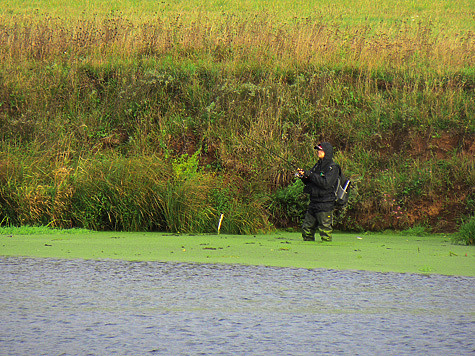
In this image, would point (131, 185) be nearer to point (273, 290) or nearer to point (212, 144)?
point (212, 144)

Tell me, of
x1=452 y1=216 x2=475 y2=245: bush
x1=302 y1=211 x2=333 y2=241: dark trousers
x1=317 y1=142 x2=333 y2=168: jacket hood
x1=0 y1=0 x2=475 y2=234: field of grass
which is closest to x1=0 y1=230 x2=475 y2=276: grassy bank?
x1=302 y1=211 x2=333 y2=241: dark trousers

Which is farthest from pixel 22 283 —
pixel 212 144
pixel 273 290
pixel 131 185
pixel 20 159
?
pixel 212 144

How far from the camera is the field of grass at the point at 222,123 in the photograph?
12086 mm

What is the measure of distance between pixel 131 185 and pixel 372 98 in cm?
633

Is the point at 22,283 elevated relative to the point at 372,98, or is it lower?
lower

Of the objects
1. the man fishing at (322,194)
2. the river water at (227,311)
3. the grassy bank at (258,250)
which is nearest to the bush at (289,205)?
the grassy bank at (258,250)

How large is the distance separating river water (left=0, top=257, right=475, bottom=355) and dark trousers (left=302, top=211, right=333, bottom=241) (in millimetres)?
2946

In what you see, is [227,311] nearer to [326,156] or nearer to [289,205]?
[326,156]

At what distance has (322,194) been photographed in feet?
35.1

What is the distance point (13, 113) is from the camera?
1631cm

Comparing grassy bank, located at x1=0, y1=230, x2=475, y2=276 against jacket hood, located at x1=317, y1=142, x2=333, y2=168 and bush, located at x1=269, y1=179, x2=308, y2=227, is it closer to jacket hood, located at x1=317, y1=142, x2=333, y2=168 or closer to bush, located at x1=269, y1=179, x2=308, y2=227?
jacket hood, located at x1=317, y1=142, x2=333, y2=168

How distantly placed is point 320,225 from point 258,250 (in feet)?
5.49

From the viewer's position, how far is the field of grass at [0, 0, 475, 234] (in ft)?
39.7

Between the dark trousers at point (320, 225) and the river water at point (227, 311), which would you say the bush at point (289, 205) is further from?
the river water at point (227, 311)
